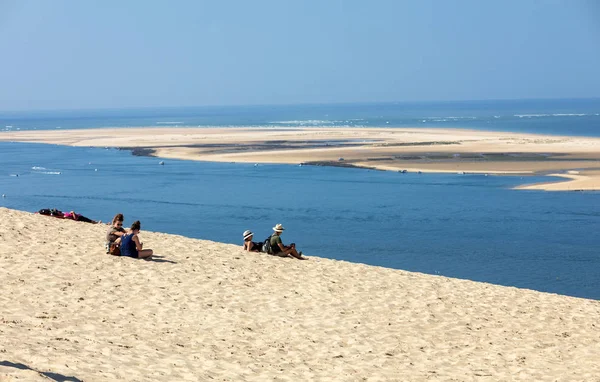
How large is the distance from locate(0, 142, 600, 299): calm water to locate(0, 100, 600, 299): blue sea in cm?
5

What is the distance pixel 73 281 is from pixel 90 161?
52383 millimetres

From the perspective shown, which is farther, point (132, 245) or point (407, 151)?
point (407, 151)

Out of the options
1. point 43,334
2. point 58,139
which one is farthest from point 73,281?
point 58,139

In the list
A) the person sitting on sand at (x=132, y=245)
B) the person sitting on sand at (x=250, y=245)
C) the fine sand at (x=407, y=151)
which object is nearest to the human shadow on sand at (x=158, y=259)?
the person sitting on sand at (x=132, y=245)

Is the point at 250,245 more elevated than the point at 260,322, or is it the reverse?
the point at 250,245

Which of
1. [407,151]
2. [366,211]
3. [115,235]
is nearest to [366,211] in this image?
[366,211]

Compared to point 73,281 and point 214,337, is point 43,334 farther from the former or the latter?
point 73,281

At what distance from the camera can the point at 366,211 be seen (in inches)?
1390

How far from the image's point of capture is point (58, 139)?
319ft

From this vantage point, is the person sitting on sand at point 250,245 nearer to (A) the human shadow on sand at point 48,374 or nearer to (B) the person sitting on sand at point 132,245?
(B) the person sitting on sand at point 132,245

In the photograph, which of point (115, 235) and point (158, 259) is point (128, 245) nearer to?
point (115, 235)

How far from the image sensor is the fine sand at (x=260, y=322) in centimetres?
1005

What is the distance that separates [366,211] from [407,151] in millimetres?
31625

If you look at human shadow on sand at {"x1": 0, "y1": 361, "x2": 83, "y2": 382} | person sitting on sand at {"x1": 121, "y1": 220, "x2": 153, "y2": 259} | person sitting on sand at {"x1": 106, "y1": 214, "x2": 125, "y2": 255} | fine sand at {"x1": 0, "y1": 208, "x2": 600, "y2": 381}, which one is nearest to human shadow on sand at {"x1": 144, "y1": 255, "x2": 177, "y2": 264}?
fine sand at {"x1": 0, "y1": 208, "x2": 600, "y2": 381}
